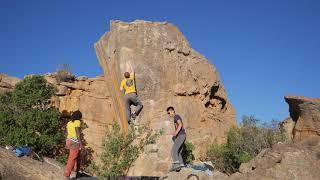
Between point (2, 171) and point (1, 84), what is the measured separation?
17.9 meters

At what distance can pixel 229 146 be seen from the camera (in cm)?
2358

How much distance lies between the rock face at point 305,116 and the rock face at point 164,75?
22.0 feet

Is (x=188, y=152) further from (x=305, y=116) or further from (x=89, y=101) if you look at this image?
(x=89, y=101)

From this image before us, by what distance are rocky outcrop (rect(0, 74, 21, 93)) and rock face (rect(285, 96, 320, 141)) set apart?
19.8m

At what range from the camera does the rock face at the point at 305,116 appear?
14570 mm

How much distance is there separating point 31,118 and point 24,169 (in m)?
9.59

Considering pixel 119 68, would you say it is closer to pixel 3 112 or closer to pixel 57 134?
pixel 57 134

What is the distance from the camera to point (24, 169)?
1369cm

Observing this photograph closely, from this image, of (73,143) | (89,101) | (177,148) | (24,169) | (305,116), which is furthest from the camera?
(89,101)

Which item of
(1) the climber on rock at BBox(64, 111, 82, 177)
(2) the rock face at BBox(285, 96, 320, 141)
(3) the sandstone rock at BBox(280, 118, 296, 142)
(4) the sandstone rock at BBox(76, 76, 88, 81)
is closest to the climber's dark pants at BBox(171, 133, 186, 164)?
(1) the climber on rock at BBox(64, 111, 82, 177)

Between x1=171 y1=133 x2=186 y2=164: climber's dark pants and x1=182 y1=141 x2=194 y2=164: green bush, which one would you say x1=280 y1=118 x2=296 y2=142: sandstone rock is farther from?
x1=171 y1=133 x2=186 y2=164: climber's dark pants

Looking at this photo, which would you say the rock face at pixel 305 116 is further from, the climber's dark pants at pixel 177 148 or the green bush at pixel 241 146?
the green bush at pixel 241 146

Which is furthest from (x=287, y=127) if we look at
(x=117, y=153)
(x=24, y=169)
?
(x=24, y=169)

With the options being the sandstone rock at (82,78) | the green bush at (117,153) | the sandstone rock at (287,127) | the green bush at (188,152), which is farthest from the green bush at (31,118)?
the sandstone rock at (287,127)
